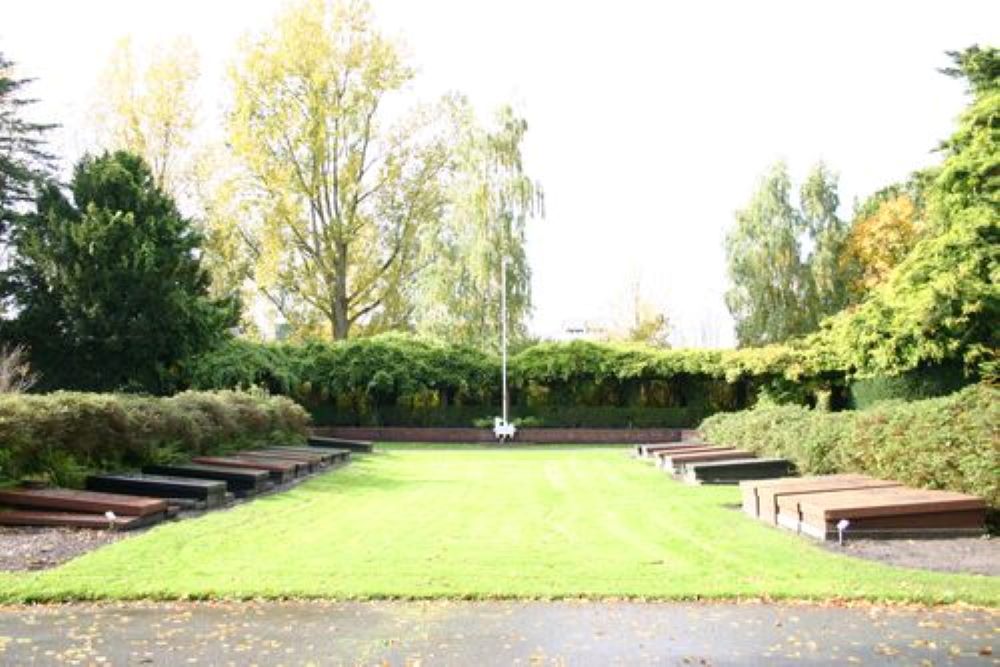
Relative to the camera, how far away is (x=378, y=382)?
4200cm

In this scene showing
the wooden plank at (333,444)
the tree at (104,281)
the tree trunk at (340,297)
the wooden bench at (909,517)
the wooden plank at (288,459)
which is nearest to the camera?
the wooden bench at (909,517)

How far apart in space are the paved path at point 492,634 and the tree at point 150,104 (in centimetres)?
3866

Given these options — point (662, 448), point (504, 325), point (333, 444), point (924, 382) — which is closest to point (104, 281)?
point (333, 444)

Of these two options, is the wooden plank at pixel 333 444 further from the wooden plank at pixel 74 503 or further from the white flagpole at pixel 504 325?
the wooden plank at pixel 74 503

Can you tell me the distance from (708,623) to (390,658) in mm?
2377

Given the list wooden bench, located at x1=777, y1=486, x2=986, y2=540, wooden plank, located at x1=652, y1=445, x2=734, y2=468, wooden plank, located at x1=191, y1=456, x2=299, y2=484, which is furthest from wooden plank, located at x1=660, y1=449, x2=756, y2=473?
wooden bench, located at x1=777, y1=486, x2=986, y2=540

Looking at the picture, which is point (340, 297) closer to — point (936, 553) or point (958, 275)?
point (958, 275)

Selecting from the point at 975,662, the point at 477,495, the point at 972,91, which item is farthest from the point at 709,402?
the point at 975,662

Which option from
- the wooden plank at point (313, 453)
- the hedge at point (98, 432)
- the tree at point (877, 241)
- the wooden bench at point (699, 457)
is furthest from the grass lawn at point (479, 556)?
the tree at point (877, 241)

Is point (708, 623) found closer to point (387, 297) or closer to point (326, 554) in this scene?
point (326, 554)

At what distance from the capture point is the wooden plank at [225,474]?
16203mm

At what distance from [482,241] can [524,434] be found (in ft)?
27.9

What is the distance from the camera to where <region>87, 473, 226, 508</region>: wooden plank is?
46.1 feet

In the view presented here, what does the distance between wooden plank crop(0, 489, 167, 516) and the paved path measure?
178 inches
